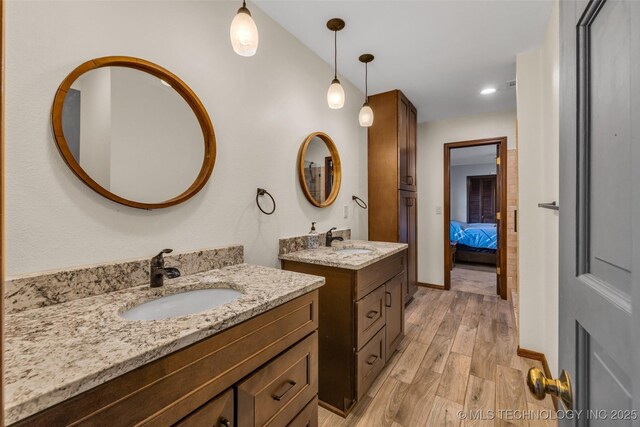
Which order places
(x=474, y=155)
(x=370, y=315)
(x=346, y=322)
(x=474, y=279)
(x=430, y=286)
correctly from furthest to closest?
1. (x=474, y=155)
2. (x=474, y=279)
3. (x=430, y=286)
4. (x=370, y=315)
5. (x=346, y=322)

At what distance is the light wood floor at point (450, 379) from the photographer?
4.95 ft

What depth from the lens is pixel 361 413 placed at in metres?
1.54

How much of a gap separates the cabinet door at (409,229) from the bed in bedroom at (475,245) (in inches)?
77.2

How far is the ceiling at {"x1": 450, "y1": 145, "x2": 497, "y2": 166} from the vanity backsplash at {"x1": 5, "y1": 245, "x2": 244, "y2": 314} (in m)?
5.32

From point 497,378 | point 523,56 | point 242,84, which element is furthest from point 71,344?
point 523,56

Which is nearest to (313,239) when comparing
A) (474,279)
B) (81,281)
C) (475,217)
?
(81,281)

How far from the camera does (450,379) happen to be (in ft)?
5.95

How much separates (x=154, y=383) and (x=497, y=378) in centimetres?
216

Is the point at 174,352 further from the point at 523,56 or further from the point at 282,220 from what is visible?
the point at 523,56

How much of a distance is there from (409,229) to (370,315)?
1.73m

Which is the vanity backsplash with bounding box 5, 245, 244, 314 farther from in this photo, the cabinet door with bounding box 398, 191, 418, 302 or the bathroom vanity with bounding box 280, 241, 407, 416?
the cabinet door with bounding box 398, 191, 418, 302

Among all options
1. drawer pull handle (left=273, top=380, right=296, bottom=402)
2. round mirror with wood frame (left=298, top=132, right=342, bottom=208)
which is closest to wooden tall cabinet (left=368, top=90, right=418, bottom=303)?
round mirror with wood frame (left=298, top=132, right=342, bottom=208)

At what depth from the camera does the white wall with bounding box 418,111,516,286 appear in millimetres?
3697

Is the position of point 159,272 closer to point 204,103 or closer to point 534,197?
point 204,103
